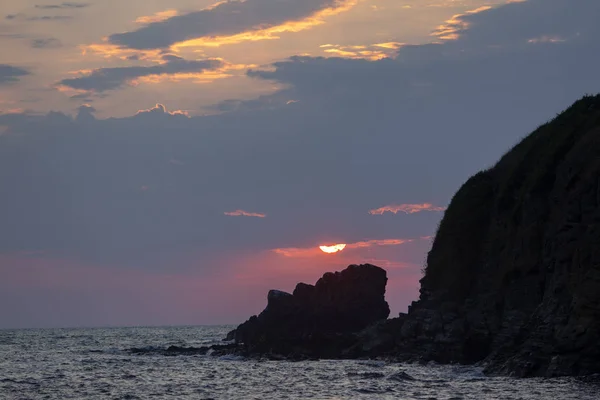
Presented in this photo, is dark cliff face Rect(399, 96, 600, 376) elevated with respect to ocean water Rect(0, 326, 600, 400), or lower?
elevated

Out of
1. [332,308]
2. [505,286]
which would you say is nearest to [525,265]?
[505,286]

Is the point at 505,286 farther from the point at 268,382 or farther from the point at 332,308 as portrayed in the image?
the point at 332,308

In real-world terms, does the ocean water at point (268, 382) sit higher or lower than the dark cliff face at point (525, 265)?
lower

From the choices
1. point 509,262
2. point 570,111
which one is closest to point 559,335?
point 509,262

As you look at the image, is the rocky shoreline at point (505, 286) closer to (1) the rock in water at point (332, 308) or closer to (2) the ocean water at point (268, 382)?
(1) the rock in water at point (332, 308)

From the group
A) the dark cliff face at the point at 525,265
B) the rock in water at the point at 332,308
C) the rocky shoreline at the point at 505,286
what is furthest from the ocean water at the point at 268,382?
the rock in water at the point at 332,308

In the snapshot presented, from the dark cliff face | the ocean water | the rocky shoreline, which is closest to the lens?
the ocean water

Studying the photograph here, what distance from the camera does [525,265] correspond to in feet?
214

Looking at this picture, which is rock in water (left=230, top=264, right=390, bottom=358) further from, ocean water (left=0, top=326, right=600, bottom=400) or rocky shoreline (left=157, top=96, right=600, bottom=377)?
ocean water (left=0, top=326, right=600, bottom=400)

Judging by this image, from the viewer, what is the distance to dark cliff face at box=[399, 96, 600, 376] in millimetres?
53000

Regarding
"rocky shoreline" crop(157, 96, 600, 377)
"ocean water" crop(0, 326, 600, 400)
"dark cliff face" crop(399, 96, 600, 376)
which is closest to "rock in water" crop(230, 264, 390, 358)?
"rocky shoreline" crop(157, 96, 600, 377)

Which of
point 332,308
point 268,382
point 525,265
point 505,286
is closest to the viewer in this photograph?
point 268,382

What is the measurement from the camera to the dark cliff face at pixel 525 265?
53000mm

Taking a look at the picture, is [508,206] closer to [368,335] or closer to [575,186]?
[575,186]
